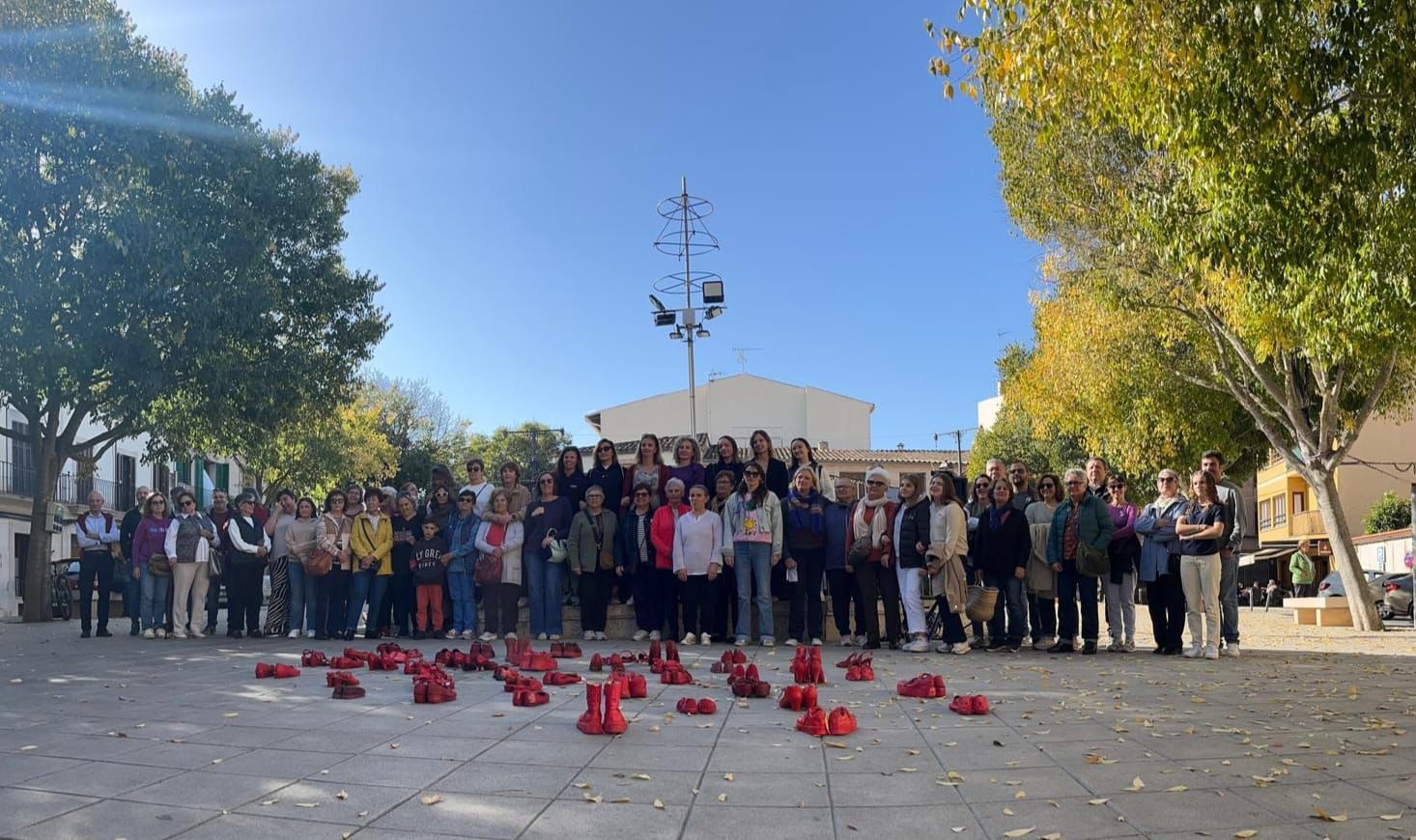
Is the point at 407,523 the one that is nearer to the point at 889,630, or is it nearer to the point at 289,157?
the point at 889,630

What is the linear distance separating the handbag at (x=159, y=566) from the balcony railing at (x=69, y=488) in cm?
1997

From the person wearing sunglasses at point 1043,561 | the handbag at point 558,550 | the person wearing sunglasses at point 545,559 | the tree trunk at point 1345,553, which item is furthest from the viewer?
the tree trunk at point 1345,553

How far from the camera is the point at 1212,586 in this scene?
10430 mm

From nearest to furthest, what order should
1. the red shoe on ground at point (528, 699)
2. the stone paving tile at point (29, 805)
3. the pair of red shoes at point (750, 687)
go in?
1. the stone paving tile at point (29, 805)
2. the red shoe on ground at point (528, 699)
3. the pair of red shoes at point (750, 687)

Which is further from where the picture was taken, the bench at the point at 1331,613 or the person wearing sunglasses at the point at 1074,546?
the bench at the point at 1331,613

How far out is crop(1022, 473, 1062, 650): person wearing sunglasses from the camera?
11.0 metres

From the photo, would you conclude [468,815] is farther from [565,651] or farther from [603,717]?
[565,651]

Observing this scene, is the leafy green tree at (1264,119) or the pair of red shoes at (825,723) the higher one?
the leafy green tree at (1264,119)

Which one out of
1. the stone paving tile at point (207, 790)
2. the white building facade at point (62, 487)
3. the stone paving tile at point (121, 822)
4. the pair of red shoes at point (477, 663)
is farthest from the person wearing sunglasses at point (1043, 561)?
the white building facade at point (62, 487)

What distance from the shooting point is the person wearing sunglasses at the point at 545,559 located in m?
12.1

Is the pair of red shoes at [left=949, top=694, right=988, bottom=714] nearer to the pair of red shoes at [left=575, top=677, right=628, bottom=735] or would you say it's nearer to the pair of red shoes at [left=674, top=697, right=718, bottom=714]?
the pair of red shoes at [left=674, top=697, right=718, bottom=714]

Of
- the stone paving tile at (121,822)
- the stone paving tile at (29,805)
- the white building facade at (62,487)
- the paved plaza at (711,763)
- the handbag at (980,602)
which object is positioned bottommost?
the paved plaza at (711,763)

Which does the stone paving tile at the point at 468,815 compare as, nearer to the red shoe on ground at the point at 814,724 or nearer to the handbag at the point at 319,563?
the red shoe on ground at the point at 814,724

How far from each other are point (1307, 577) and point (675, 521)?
2430cm
